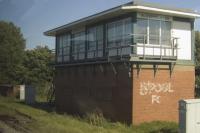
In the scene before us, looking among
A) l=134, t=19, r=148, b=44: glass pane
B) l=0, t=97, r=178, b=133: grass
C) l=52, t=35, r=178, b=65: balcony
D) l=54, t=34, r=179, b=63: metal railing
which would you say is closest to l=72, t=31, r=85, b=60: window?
l=52, t=35, r=178, b=65: balcony

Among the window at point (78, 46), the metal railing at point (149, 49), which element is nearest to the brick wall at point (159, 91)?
the metal railing at point (149, 49)

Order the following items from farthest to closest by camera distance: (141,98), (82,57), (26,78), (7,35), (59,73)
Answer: (7,35) < (26,78) < (59,73) < (82,57) < (141,98)

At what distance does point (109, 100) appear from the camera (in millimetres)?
25750

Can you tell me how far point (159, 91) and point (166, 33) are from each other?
12.0ft

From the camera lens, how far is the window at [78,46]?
3065 centimetres

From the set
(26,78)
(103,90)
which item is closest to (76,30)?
(103,90)

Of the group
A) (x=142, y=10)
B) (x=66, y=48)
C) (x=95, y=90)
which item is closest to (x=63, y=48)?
(x=66, y=48)

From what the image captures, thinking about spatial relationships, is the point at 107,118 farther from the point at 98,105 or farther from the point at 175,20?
the point at 175,20

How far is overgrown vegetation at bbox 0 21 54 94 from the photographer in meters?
57.1

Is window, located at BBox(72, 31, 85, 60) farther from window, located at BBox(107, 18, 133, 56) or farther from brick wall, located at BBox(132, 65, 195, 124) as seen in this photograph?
brick wall, located at BBox(132, 65, 195, 124)

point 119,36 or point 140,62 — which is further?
point 119,36

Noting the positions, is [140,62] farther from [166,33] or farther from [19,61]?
[19,61]

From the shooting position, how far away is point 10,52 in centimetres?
5991

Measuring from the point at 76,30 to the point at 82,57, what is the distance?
8.96 feet
